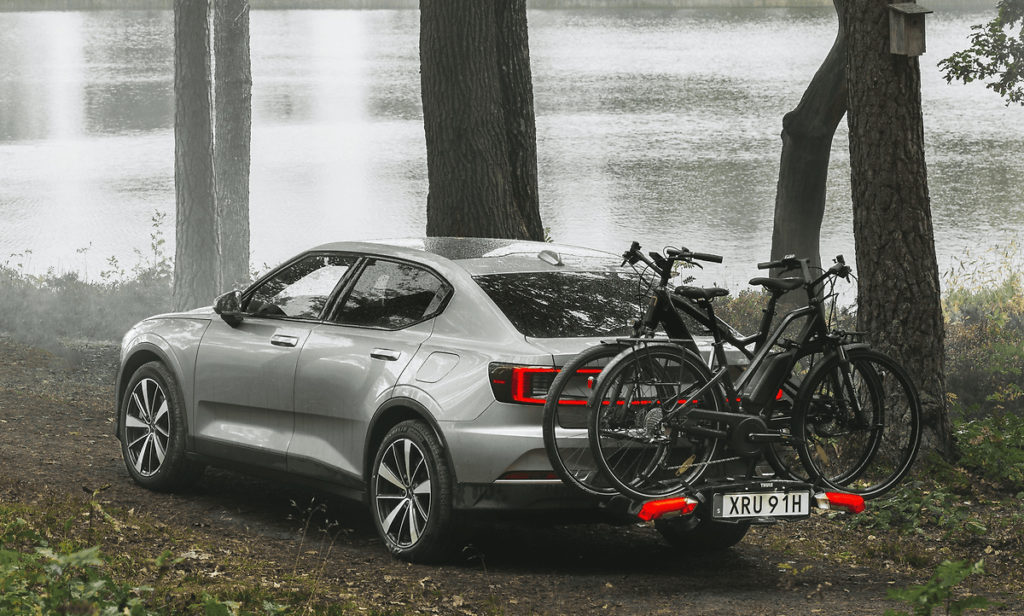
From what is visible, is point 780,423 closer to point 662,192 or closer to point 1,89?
point 662,192

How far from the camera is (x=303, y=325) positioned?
757 cm

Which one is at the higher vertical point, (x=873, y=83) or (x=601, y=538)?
(x=873, y=83)

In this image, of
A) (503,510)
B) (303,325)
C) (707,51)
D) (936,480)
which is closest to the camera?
(503,510)

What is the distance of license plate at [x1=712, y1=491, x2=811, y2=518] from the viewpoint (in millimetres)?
6145

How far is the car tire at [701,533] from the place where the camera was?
7.44 m

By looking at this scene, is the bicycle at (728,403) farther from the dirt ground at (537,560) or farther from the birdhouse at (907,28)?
the birdhouse at (907,28)

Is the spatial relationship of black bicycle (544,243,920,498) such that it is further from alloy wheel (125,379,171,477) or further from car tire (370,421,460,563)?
alloy wheel (125,379,171,477)

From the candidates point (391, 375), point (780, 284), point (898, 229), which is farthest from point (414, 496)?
point (898, 229)

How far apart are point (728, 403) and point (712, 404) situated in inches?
4.1

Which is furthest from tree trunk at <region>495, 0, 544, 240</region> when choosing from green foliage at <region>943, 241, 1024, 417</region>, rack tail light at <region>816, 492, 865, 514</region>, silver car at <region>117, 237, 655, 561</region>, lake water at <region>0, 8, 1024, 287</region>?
lake water at <region>0, 8, 1024, 287</region>

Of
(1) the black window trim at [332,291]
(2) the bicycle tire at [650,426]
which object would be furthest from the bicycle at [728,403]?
(1) the black window trim at [332,291]

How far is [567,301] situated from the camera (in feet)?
22.4

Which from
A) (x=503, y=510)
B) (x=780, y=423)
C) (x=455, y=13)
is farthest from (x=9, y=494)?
(x=455, y=13)

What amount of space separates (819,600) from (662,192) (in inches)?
1007
